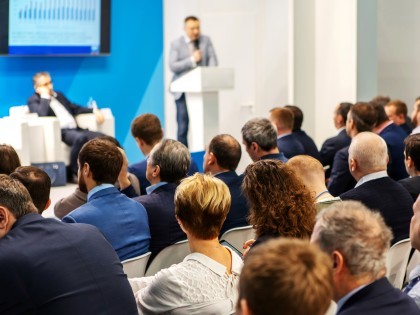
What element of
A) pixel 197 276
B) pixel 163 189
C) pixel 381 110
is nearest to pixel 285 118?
pixel 381 110

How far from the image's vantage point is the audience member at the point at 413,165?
178 inches

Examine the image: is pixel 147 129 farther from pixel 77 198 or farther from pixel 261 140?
pixel 77 198

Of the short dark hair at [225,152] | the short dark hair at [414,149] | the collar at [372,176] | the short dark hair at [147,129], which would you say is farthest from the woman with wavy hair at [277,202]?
the short dark hair at [147,129]

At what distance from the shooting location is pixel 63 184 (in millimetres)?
8734

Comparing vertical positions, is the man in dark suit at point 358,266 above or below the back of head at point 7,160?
below

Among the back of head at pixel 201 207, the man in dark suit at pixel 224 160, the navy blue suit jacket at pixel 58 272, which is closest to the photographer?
the navy blue suit jacket at pixel 58 272

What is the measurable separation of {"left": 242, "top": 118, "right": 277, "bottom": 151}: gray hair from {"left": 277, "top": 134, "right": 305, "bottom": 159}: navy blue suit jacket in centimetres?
111

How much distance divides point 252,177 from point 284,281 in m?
1.81

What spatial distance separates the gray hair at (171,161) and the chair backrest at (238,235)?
0.48 m

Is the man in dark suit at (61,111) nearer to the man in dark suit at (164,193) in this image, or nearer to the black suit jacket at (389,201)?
the man in dark suit at (164,193)

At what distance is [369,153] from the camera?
4398 mm

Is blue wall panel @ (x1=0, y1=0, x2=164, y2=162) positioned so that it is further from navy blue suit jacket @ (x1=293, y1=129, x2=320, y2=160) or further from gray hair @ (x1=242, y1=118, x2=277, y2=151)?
gray hair @ (x1=242, y1=118, x2=277, y2=151)

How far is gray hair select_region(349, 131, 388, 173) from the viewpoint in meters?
4.39

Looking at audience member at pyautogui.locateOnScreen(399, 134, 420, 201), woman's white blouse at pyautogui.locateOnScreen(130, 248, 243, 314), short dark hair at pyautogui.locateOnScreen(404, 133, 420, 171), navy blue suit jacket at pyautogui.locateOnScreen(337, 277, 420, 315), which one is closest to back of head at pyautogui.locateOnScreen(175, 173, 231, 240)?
woman's white blouse at pyautogui.locateOnScreen(130, 248, 243, 314)
